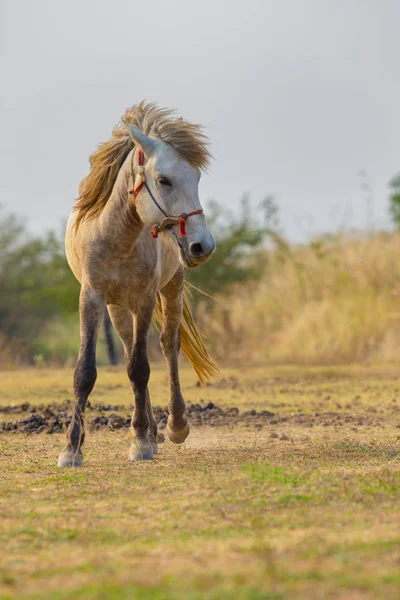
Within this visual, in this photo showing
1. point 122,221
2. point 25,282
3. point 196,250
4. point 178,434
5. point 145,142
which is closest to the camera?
point 196,250

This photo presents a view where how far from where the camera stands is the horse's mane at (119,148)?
618 centimetres

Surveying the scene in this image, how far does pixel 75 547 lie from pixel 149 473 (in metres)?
1.88

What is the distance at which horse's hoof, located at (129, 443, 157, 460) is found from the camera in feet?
20.9

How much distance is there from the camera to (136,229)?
6.31 m

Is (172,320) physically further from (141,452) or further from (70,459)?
(70,459)

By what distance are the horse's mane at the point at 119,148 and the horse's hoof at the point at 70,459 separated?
1680 millimetres

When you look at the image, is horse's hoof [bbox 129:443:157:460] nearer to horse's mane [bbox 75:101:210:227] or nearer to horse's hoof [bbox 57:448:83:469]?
horse's hoof [bbox 57:448:83:469]

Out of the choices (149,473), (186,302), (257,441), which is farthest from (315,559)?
(186,302)

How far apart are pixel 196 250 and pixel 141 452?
161 cm

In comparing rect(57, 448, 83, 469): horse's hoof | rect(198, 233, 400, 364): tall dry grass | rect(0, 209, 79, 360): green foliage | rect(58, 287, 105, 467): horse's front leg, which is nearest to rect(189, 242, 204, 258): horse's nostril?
rect(58, 287, 105, 467): horse's front leg

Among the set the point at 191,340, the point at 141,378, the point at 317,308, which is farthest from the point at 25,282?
the point at 141,378

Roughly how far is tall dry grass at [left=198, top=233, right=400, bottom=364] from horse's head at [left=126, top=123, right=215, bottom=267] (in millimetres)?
9954

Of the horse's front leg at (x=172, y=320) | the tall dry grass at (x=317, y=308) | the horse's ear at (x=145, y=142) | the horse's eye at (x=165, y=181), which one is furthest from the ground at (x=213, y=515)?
the tall dry grass at (x=317, y=308)

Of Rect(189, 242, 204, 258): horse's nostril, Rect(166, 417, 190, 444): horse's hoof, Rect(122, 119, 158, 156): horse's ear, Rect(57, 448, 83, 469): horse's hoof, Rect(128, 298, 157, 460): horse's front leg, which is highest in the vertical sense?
Rect(122, 119, 158, 156): horse's ear
